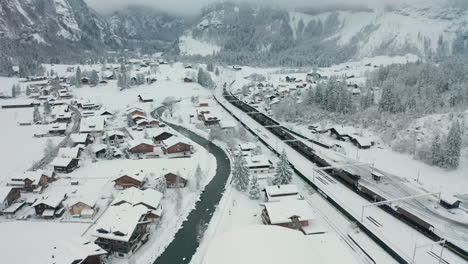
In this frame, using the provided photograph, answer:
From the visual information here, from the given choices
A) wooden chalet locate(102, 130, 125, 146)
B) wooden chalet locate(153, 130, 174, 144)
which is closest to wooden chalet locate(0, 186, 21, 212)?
wooden chalet locate(102, 130, 125, 146)

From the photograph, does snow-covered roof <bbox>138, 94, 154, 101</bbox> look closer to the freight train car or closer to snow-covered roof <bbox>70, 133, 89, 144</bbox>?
snow-covered roof <bbox>70, 133, 89, 144</bbox>

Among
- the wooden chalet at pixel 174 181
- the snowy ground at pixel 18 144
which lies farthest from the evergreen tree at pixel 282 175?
the snowy ground at pixel 18 144

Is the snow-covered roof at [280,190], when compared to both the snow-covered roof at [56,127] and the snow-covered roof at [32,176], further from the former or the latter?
→ the snow-covered roof at [56,127]

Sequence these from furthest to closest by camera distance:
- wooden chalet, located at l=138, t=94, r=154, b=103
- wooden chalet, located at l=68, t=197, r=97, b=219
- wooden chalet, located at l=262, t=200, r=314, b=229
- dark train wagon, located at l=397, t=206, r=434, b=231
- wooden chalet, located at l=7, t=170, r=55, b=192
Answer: wooden chalet, located at l=138, t=94, r=154, b=103 → wooden chalet, located at l=7, t=170, r=55, b=192 → wooden chalet, located at l=68, t=197, r=97, b=219 → wooden chalet, located at l=262, t=200, r=314, b=229 → dark train wagon, located at l=397, t=206, r=434, b=231

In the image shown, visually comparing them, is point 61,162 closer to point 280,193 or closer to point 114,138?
point 114,138

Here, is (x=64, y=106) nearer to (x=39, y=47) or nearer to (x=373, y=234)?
(x=373, y=234)

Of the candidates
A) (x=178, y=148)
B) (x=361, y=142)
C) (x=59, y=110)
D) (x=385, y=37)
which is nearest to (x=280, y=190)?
(x=178, y=148)

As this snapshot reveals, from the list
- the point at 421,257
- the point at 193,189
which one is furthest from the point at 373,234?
the point at 193,189
